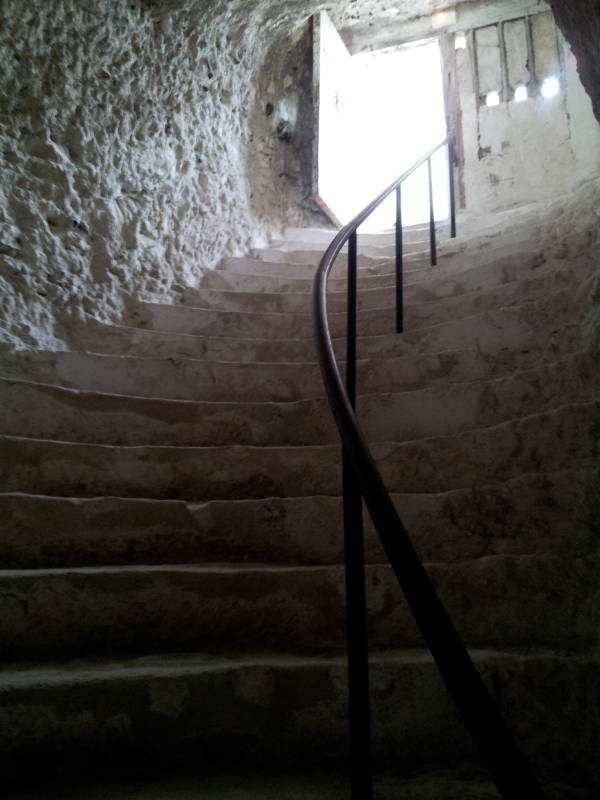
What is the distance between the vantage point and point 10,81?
196 cm

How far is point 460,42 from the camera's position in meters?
4.93

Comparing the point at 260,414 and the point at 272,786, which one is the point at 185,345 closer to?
the point at 260,414

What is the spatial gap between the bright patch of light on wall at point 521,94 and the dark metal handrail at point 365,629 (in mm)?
4748

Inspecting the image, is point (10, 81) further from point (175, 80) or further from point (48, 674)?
point (48, 674)

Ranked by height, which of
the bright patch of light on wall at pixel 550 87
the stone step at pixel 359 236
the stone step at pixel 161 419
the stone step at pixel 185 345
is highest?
the bright patch of light on wall at pixel 550 87

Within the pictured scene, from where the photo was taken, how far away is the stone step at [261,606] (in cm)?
106

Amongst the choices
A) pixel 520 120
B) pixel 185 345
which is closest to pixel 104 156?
pixel 185 345

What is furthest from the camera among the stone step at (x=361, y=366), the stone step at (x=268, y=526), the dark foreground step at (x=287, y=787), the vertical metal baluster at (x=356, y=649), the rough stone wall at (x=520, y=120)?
the rough stone wall at (x=520, y=120)

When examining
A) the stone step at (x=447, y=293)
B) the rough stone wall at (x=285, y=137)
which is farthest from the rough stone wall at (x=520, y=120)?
the stone step at (x=447, y=293)

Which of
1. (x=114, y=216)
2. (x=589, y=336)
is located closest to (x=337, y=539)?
(x=589, y=336)

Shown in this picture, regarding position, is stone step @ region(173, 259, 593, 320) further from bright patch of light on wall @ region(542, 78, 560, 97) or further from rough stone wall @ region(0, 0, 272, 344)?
bright patch of light on wall @ region(542, 78, 560, 97)

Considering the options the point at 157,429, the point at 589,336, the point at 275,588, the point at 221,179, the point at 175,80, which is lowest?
the point at 275,588

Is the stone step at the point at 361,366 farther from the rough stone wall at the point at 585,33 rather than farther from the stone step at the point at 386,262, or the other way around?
the rough stone wall at the point at 585,33

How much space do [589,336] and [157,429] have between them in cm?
127
